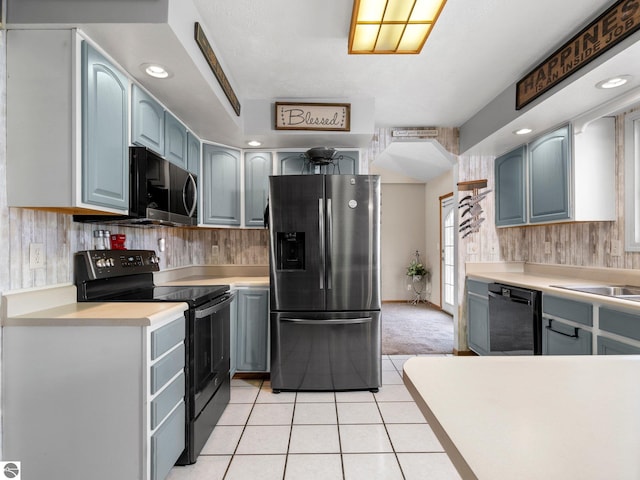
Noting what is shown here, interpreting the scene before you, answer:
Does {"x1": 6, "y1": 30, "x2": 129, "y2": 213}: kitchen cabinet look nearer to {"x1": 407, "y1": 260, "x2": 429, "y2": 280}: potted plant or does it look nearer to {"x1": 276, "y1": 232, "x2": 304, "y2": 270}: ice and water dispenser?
{"x1": 276, "y1": 232, "x2": 304, "y2": 270}: ice and water dispenser

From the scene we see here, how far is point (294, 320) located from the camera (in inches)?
112

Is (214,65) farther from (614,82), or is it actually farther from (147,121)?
(614,82)

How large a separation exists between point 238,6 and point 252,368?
2.61m

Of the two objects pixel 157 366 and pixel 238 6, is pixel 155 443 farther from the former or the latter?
pixel 238 6

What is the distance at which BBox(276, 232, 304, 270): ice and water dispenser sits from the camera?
9.53ft

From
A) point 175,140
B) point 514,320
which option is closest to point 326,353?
point 514,320

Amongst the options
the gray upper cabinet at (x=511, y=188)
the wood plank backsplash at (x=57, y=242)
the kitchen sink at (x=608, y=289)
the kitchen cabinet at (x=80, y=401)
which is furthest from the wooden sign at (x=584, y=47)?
the wood plank backsplash at (x=57, y=242)

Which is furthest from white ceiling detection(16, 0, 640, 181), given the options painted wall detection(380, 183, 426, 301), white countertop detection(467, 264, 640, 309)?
painted wall detection(380, 183, 426, 301)

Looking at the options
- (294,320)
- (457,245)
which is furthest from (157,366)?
(457,245)

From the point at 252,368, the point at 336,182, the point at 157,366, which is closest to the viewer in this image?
the point at 157,366

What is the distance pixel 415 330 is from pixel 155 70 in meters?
4.14

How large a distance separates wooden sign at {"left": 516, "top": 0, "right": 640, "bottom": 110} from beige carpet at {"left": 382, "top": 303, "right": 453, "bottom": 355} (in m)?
2.60

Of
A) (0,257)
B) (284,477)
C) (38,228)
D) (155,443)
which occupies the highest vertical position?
(38,228)

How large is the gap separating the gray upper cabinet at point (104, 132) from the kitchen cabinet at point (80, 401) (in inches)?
24.8
